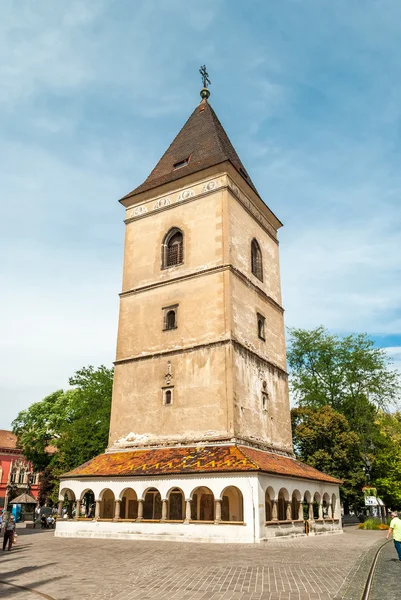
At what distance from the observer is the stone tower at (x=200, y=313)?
21.6 m

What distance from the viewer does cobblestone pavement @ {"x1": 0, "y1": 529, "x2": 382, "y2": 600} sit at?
793cm

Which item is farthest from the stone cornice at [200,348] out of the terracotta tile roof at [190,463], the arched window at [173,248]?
the arched window at [173,248]

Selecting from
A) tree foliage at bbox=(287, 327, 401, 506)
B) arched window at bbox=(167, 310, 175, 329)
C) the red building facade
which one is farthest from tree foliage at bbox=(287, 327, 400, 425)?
the red building facade

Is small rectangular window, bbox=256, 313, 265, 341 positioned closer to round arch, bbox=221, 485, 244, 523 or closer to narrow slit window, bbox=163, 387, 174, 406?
narrow slit window, bbox=163, 387, 174, 406

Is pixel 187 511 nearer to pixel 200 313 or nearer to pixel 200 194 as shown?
pixel 200 313

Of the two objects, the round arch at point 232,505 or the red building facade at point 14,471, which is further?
the red building facade at point 14,471

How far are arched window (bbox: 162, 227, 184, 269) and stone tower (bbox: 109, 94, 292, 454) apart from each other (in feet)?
0.20

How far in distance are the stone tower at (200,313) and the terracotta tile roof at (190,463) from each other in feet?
2.09

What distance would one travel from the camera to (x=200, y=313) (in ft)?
76.0

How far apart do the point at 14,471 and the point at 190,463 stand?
5143 centimetres

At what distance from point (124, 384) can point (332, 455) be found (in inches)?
641

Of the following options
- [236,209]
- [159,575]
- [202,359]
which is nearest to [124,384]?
[202,359]

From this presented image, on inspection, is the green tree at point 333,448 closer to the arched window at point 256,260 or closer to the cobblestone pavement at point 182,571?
the arched window at point 256,260

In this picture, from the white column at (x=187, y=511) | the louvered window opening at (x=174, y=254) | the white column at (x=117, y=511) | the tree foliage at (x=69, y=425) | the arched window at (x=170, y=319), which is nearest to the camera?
the white column at (x=187, y=511)
